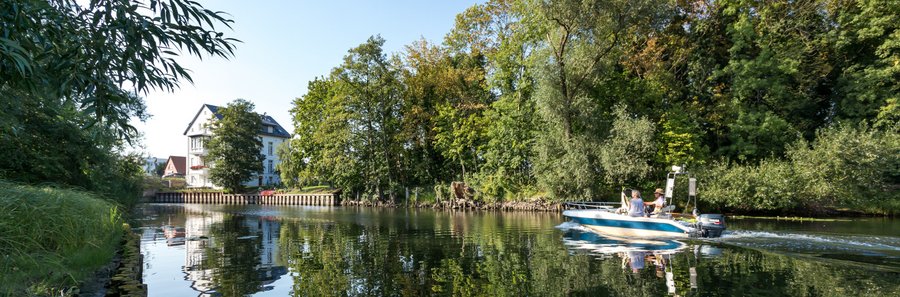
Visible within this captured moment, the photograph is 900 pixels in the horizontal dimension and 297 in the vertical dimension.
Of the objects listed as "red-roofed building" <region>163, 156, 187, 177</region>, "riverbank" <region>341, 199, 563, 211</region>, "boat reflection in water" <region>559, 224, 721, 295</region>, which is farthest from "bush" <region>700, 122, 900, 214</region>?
"red-roofed building" <region>163, 156, 187, 177</region>

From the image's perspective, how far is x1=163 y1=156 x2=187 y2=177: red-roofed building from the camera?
90300mm

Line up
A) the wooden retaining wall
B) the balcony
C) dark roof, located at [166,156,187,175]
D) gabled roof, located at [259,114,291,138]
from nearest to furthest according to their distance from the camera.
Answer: the wooden retaining wall → the balcony → gabled roof, located at [259,114,291,138] → dark roof, located at [166,156,187,175]

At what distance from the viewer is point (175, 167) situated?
9094 centimetres

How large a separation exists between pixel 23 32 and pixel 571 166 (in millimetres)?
27949

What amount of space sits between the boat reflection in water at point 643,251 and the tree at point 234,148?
160 ft

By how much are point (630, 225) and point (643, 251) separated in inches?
136

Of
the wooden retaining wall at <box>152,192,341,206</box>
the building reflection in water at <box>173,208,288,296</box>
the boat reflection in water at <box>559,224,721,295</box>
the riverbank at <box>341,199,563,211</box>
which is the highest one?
the wooden retaining wall at <box>152,192,341,206</box>

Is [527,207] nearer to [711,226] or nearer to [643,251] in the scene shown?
[711,226]

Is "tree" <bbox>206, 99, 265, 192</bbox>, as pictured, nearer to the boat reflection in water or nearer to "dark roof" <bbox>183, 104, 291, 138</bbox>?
"dark roof" <bbox>183, 104, 291, 138</bbox>

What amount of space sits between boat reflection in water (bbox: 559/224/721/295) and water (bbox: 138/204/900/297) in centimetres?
3

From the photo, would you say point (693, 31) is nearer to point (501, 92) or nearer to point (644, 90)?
point (644, 90)

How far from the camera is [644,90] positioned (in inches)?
1337

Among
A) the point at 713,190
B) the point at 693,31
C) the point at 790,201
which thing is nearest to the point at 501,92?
the point at 693,31

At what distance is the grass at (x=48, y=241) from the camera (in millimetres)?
6410
